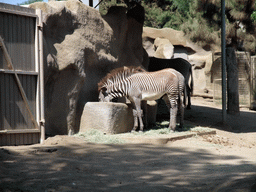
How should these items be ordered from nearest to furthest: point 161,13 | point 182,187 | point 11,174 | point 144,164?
point 182,187
point 11,174
point 144,164
point 161,13

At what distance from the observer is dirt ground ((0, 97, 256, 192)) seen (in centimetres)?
423

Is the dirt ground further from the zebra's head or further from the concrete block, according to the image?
the zebra's head

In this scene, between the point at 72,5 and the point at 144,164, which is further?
the point at 72,5

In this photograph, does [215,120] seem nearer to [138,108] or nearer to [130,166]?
[138,108]

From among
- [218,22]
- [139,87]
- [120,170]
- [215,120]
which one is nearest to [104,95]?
[139,87]

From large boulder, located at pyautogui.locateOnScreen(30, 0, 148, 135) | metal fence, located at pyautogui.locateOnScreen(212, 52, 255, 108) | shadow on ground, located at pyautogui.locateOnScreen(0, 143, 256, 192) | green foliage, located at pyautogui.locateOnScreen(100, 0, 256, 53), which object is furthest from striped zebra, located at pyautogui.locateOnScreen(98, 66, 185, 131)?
metal fence, located at pyautogui.locateOnScreen(212, 52, 255, 108)

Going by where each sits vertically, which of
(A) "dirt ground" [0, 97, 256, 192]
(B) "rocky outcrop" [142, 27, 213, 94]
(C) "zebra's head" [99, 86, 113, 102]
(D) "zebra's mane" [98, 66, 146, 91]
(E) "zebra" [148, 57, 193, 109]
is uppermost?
(B) "rocky outcrop" [142, 27, 213, 94]

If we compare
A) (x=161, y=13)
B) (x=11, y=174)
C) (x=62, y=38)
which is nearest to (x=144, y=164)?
(x=11, y=174)

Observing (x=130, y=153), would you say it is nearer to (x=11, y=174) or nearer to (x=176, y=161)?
(x=176, y=161)

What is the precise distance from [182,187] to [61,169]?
191 cm

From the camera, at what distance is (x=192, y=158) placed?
6582 mm

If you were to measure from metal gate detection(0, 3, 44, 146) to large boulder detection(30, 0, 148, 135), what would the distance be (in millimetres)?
382

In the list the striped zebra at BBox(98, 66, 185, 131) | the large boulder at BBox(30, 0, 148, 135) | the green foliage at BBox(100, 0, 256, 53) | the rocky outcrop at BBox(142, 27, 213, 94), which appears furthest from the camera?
the rocky outcrop at BBox(142, 27, 213, 94)

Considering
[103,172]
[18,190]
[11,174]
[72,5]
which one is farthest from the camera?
[72,5]
